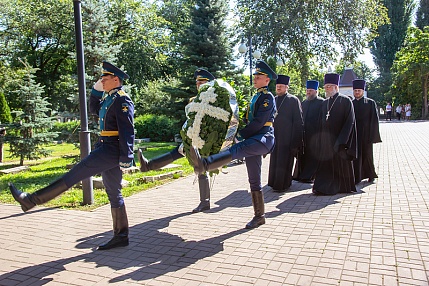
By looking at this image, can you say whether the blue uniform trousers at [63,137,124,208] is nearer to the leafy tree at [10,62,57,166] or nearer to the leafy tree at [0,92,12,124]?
the leafy tree at [10,62,57,166]

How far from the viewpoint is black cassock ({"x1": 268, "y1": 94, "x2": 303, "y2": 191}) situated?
795 cm

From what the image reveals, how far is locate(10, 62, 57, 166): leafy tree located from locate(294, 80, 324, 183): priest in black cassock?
865 cm

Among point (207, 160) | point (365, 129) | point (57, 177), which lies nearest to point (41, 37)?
point (57, 177)

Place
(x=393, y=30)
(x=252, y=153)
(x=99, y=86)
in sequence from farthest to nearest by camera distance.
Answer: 1. (x=393, y=30)
2. (x=99, y=86)
3. (x=252, y=153)

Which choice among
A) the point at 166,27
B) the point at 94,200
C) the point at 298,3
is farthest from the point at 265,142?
the point at 166,27

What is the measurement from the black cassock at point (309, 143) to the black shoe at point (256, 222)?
3.24 metres

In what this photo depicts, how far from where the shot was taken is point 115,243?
4883mm

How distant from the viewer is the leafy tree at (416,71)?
126 ft

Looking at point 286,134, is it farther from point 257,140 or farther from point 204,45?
point 204,45

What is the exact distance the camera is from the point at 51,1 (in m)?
33.8

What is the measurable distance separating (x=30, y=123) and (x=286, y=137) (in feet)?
29.6

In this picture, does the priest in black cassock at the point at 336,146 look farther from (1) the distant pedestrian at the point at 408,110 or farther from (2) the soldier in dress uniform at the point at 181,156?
(1) the distant pedestrian at the point at 408,110

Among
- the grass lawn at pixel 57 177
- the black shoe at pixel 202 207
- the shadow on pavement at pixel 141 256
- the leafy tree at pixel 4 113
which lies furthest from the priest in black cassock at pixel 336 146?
the leafy tree at pixel 4 113

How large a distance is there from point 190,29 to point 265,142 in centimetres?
1378
